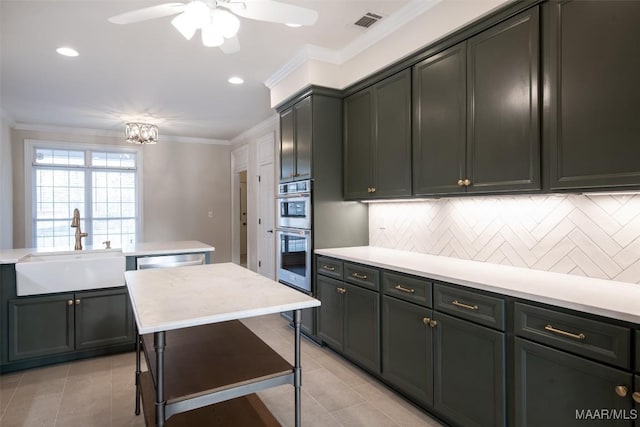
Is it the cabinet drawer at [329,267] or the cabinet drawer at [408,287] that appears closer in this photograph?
the cabinet drawer at [408,287]

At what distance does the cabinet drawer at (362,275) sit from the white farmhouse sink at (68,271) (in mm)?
2027

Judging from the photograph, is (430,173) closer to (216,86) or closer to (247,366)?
(247,366)

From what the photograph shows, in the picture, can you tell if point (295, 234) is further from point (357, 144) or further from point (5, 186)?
point (5, 186)

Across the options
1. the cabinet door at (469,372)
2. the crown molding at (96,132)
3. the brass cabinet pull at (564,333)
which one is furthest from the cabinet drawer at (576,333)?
the crown molding at (96,132)

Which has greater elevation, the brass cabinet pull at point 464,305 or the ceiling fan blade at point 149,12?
the ceiling fan blade at point 149,12

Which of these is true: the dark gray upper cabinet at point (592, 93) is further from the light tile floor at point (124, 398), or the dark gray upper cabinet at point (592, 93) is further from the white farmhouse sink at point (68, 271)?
the white farmhouse sink at point (68, 271)

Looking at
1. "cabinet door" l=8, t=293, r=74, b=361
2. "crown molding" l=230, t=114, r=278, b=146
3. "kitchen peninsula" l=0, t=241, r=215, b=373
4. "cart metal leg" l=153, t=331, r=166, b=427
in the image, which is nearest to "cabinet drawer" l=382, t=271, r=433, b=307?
"cart metal leg" l=153, t=331, r=166, b=427

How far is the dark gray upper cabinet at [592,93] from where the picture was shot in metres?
1.53

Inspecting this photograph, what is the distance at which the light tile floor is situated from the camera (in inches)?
86.8

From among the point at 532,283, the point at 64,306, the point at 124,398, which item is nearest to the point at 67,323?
the point at 64,306

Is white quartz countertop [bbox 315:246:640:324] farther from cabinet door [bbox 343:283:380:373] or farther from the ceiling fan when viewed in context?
the ceiling fan

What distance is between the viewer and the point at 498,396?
1.75 meters

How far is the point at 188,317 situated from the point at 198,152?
6.54 meters

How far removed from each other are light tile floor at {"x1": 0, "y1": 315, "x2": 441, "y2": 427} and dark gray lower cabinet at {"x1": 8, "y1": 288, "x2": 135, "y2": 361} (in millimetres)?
179
